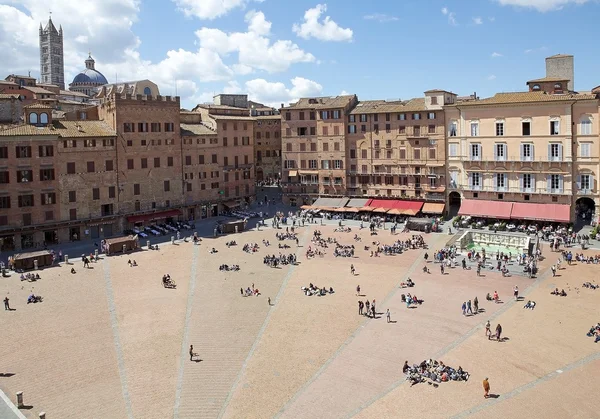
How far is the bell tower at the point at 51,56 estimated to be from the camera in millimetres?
140375

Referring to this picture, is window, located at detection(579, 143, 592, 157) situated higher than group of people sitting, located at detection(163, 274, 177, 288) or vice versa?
window, located at detection(579, 143, 592, 157)

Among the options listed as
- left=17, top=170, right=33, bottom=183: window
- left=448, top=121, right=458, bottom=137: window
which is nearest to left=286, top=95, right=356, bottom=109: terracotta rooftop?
left=448, top=121, right=458, bottom=137: window

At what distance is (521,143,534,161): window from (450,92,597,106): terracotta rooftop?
196 inches

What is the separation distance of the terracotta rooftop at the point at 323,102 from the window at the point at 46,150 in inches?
1327

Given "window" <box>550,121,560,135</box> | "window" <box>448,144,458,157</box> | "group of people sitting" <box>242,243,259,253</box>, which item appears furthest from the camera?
"window" <box>448,144,458,157</box>

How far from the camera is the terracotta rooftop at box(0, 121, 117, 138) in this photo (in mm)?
57594

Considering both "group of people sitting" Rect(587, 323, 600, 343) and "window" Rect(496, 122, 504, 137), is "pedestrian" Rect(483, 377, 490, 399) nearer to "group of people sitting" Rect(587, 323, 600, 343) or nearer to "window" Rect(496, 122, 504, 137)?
"group of people sitting" Rect(587, 323, 600, 343)

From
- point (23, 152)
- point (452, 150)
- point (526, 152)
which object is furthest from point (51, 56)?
point (526, 152)

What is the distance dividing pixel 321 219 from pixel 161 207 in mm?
20399

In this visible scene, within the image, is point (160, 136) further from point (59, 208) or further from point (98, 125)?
point (59, 208)

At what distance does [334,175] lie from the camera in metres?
79.4

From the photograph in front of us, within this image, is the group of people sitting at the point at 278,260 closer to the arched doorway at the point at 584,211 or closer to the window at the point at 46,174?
the window at the point at 46,174

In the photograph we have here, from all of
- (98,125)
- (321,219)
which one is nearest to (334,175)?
(321,219)

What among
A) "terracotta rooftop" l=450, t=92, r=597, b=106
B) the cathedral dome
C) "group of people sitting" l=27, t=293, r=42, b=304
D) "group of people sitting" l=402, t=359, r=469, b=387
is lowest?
"group of people sitting" l=402, t=359, r=469, b=387
